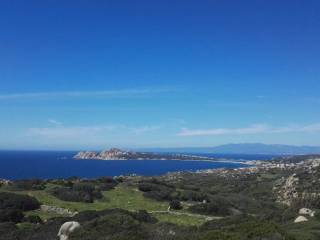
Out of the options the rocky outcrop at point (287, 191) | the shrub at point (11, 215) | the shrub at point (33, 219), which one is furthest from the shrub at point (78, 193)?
the rocky outcrop at point (287, 191)

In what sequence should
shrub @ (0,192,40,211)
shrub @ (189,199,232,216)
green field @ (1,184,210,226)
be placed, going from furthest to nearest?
1. shrub @ (189,199,232,216)
2. green field @ (1,184,210,226)
3. shrub @ (0,192,40,211)

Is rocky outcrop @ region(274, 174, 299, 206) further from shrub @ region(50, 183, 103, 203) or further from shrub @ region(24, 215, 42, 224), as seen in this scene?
shrub @ region(24, 215, 42, 224)

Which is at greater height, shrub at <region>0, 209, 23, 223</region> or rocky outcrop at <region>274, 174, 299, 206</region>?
shrub at <region>0, 209, 23, 223</region>

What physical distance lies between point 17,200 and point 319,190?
39.6 meters

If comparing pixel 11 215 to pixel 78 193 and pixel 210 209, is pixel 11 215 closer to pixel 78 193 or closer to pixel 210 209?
pixel 78 193

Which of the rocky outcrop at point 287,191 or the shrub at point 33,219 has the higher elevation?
the shrub at point 33,219

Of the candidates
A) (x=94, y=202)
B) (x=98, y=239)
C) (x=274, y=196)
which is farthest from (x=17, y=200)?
(x=274, y=196)

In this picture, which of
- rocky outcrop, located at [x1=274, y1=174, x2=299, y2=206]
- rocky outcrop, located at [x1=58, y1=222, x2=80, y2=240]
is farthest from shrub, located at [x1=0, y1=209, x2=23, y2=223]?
rocky outcrop, located at [x1=274, y1=174, x2=299, y2=206]

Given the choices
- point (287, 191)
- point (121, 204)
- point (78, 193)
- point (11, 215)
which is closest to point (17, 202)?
point (11, 215)

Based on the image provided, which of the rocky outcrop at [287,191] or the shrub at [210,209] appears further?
the rocky outcrop at [287,191]

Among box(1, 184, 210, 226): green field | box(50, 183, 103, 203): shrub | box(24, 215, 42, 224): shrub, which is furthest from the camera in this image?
box(50, 183, 103, 203): shrub

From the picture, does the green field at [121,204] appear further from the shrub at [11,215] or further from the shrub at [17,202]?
the shrub at [11,215]

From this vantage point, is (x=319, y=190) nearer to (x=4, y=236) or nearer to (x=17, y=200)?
(x=17, y=200)

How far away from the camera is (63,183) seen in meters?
40.9
